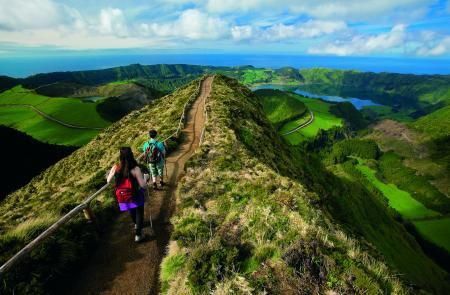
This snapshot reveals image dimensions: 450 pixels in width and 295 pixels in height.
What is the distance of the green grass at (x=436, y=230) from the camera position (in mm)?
100312

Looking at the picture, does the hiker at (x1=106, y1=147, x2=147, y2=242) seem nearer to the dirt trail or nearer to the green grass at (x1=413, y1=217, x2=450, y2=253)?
the dirt trail

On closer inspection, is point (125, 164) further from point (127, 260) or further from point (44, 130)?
point (44, 130)

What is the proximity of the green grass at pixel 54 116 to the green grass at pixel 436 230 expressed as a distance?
12151 cm

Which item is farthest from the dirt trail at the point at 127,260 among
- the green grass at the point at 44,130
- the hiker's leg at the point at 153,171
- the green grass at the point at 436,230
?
the green grass at the point at 436,230

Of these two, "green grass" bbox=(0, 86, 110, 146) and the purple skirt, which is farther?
"green grass" bbox=(0, 86, 110, 146)

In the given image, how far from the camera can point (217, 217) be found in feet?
44.4

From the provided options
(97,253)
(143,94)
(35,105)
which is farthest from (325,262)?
(143,94)

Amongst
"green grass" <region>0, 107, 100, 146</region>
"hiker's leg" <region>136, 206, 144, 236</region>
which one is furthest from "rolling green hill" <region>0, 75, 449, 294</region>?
"green grass" <region>0, 107, 100, 146</region>

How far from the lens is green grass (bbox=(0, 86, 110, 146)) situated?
107 metres

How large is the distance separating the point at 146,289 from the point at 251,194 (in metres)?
7.19

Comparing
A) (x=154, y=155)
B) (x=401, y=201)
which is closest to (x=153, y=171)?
(x=154, y=155)

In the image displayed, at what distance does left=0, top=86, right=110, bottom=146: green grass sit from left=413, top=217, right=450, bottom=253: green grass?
121515 millimetres

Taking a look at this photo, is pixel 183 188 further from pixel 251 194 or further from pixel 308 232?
pixel 308 232

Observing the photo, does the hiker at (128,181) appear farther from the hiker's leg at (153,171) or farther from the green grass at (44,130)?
the green grass at (44,130)
